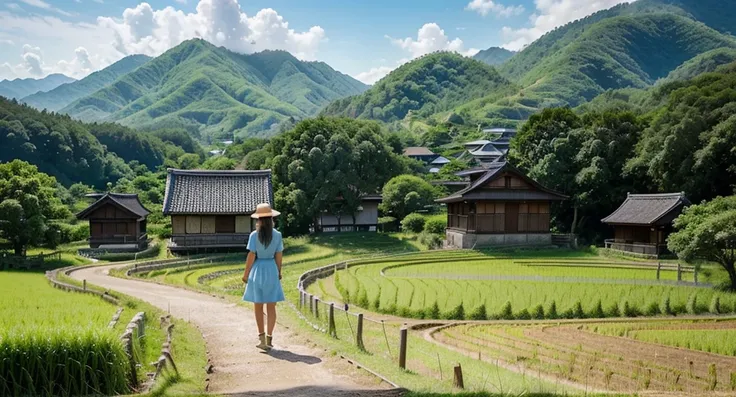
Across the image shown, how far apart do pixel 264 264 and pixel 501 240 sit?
31.9 m

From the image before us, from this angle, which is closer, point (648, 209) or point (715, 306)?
point (715, 306)

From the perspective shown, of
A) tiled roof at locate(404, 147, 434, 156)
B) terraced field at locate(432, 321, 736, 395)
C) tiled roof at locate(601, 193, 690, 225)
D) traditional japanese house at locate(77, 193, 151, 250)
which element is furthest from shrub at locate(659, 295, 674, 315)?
tiled roof at locate(404, 147, 434, 156)

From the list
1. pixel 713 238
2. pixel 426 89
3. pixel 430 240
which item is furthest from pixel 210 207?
pixel 426 89

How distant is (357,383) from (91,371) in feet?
10.3

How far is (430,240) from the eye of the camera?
1634 inches

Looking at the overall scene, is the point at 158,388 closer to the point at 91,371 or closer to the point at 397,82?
the point at 91,371

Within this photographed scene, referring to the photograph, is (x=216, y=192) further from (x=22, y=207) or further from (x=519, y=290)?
(x=519, y=290)

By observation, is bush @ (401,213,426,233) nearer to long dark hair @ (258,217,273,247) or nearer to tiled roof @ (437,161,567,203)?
tiled roof @ (437,161,567,203)

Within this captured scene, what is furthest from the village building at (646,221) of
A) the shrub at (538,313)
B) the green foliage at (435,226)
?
the shrub at (538,313)

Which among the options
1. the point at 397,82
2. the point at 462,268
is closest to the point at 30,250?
the point at 462,268

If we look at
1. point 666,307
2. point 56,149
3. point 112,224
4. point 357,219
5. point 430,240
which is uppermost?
point 56,149

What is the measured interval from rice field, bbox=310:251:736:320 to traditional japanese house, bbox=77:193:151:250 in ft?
60.4

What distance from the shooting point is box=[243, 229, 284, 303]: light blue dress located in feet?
30.2

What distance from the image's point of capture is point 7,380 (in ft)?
21.8
